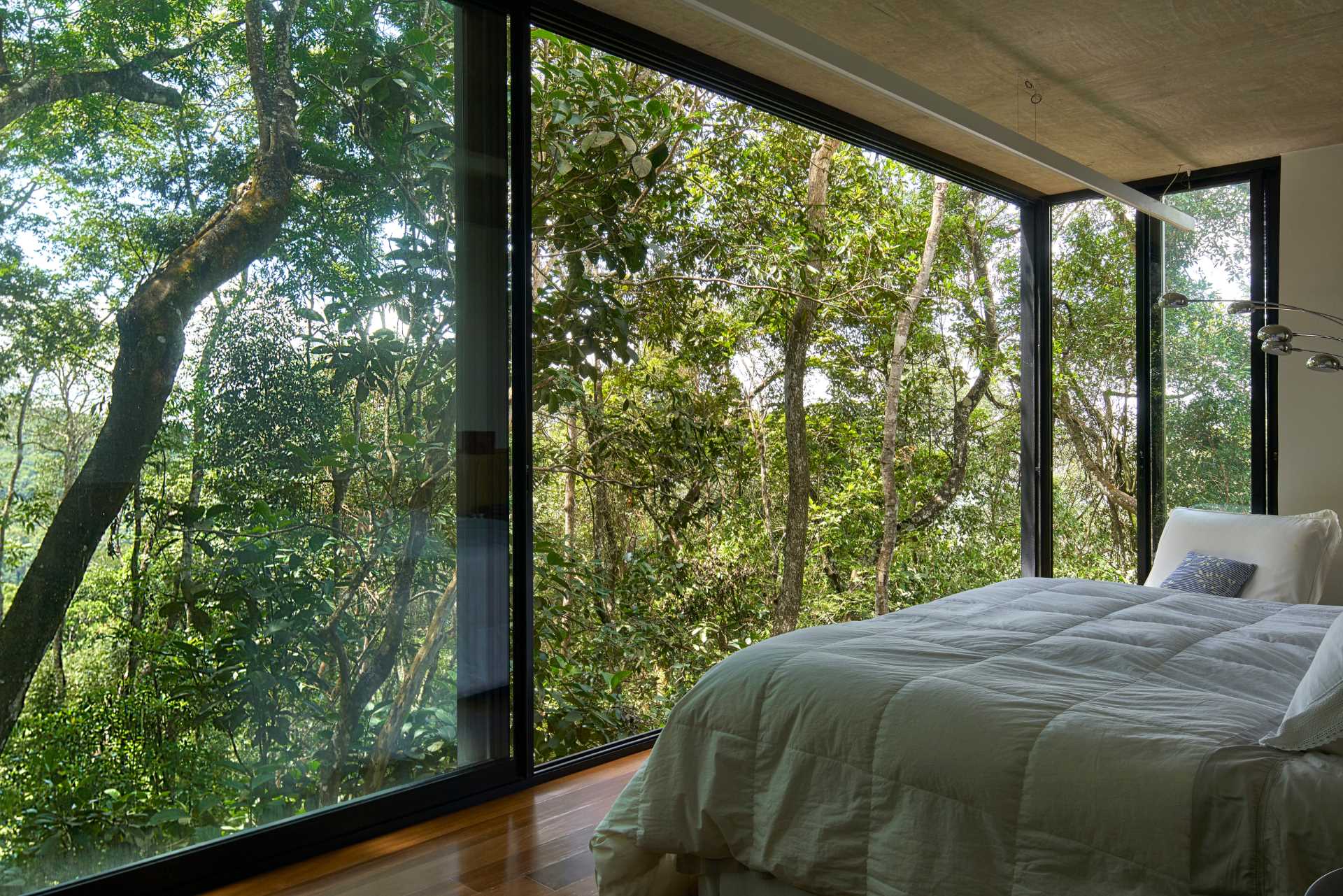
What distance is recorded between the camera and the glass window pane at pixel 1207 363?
5.15 m

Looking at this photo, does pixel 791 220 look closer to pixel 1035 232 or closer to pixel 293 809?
pixel 1035 232

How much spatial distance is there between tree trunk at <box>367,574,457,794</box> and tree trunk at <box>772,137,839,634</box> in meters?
3.71

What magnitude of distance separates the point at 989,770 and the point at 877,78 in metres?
2.02

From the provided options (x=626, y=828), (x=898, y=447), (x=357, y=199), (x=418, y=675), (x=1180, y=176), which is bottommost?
(x=626, y=828)

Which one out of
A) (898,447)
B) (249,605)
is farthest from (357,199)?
(898,447)

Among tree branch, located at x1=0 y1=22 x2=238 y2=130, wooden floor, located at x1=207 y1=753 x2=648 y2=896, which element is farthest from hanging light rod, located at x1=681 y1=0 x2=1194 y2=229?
wooden floor, located at x1=207 y1=753 x2=648 y2=896

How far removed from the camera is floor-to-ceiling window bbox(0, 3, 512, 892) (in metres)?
2.17

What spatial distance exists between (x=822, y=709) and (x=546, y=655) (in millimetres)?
2140

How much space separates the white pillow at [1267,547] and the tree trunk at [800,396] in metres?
2.37

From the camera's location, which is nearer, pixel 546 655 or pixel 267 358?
pixel 267 358

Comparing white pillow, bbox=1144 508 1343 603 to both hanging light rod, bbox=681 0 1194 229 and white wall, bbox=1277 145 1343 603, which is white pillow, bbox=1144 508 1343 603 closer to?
white wall, bbox=1277 145 1343 603

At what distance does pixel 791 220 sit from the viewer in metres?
6.30

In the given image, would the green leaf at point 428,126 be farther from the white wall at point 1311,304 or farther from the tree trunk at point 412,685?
the white wall at point 1311,304

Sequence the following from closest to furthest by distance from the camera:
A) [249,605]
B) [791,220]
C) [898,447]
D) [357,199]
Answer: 1. [249,605]
2. [357,199]
3. [791,220]
4. [898,447]
